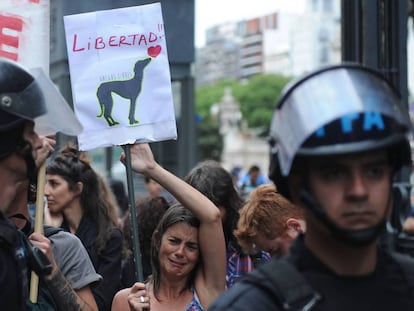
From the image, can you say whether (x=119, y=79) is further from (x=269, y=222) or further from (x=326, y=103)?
(x=326, y=103)

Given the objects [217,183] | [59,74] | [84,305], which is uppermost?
[59,74]

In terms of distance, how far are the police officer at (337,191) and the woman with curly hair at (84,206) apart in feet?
9.73

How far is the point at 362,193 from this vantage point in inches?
90.0

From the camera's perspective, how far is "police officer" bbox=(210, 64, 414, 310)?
227 cm

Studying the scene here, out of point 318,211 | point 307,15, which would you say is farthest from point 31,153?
point 307,15

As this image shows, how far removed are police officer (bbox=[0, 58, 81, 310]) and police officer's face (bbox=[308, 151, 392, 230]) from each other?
0.82 metres

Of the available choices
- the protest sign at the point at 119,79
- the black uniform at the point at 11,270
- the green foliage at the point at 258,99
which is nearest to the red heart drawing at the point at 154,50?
the protest sign at the point at 119,79

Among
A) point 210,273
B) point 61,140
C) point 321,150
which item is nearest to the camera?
point 321,150

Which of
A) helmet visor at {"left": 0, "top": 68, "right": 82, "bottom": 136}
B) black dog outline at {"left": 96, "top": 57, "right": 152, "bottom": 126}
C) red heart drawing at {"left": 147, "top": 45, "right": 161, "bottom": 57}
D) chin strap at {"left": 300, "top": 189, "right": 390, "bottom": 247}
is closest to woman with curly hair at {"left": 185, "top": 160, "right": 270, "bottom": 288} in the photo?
black dog outline at {"left": 96, "top": 57, "right": 152, "bottom": 126}

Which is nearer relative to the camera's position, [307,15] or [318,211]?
[318,211]

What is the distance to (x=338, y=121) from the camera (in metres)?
2.27

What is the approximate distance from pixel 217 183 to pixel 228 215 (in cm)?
17

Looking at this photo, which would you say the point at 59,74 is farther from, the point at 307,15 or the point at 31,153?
the point at 307,15

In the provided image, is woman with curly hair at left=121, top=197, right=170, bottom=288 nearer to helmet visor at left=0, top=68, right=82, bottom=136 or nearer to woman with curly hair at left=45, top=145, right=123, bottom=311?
woman with curly hair at left=45, top=145, right=123, bottom=311
